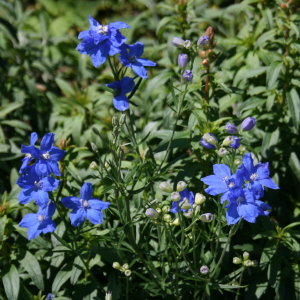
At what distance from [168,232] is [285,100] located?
5.94 feet

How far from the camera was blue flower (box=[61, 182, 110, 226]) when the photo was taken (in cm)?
324

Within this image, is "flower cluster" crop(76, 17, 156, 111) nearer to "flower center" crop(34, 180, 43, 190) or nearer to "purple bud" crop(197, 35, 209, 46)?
"purple bud" crop(197, 35, 209, 46)

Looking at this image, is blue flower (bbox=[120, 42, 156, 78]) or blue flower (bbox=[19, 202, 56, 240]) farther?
blue flower (bbox=[19, 202, 56, 240])

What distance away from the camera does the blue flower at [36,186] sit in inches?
124

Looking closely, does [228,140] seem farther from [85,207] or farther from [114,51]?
[85,207]

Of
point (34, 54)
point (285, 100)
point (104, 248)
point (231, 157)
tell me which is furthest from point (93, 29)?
point (34, 54)

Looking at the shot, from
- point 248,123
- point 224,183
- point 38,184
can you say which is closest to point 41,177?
point 38,184

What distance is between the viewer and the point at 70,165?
411cm

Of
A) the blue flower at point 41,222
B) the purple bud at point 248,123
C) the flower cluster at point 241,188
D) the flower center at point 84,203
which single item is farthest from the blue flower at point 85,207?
the purple bud at point 248,123

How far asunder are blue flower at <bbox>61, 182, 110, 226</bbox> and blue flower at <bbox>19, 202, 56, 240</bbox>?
0.37ft

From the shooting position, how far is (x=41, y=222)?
3357mm

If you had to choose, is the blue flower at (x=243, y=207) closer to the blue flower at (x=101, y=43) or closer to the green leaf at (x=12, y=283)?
the blue flower at (x=101, y=43)

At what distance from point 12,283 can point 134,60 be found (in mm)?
1829

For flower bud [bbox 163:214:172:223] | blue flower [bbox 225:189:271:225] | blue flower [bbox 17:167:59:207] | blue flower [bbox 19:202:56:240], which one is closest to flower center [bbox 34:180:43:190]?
blue flower [bbox 17:167:59:207]
